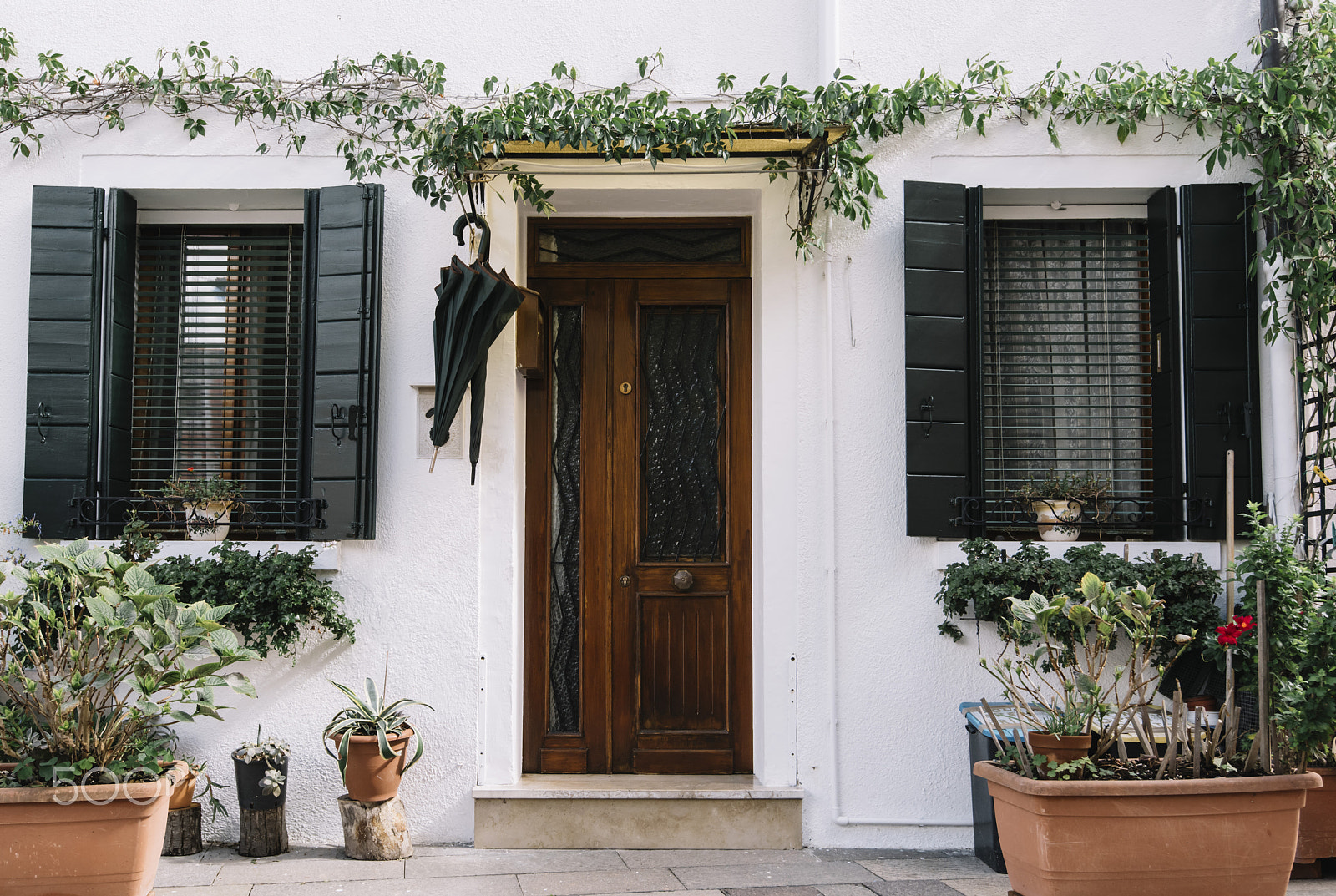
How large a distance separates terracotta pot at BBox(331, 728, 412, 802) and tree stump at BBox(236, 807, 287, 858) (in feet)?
1.20

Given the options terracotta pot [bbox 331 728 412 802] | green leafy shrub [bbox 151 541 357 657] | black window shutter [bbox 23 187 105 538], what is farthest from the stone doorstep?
black window shutter [bbox 23 187 105 538]

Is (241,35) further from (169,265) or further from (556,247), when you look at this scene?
(556,247)

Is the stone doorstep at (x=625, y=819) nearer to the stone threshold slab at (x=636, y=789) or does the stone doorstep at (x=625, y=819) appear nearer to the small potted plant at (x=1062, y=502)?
the stone threshold slab at (x=636, y=789)

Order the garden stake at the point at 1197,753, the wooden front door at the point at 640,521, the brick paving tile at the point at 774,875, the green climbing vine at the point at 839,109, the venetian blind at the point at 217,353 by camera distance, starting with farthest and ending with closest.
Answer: the wooden front door at the point at 640,521, the venetian blind at the point at 217,353, the green climbing vine at the point at 839,109, the brick paving tile at the point at 774,875, the garden stake at the point at 1197,753

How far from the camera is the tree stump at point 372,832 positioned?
465cm

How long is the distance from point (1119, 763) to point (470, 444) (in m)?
2.98

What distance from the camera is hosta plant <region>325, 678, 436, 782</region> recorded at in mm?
4602

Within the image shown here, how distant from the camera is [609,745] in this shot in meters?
5.43

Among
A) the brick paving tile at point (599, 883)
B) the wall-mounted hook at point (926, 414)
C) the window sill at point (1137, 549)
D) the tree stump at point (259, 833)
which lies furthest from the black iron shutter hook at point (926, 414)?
the tree stump at point (259, 833)

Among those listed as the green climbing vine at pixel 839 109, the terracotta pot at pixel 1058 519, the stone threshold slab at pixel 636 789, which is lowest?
the stone threshold slab at pixel 636 789

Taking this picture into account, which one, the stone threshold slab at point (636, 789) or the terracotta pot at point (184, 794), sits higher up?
the terracotta pot at point (184, 794)

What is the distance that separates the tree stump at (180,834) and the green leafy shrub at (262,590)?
0.73m

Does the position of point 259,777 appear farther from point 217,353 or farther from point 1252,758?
point 1252,758

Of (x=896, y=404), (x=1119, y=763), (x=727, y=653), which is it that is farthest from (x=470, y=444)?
(x=1119, y=763)
